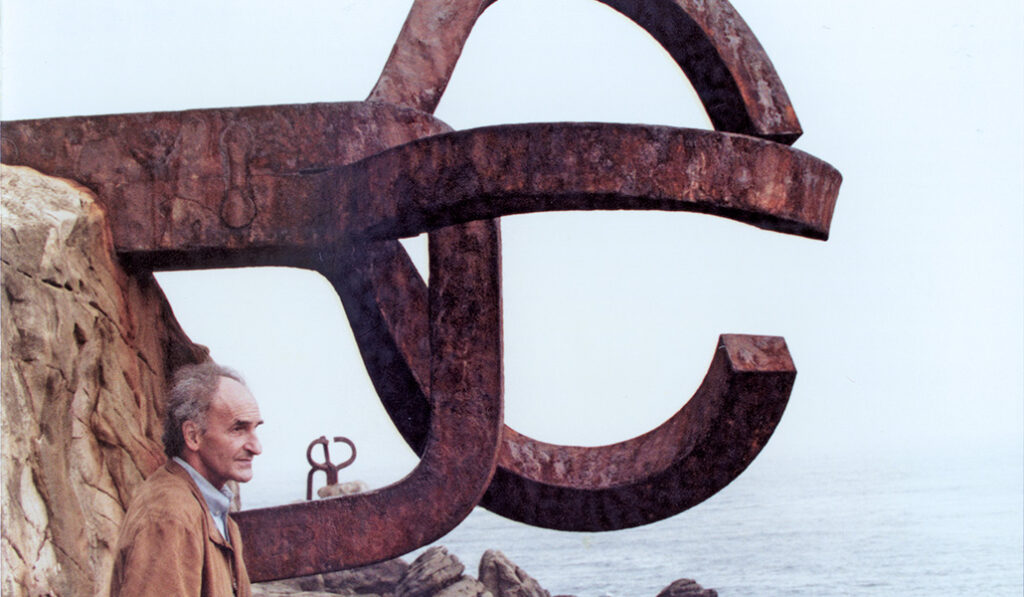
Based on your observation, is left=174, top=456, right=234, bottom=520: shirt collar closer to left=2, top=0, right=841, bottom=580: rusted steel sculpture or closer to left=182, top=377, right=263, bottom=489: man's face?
left=182, top=377, right=263, bottom=489: man's face

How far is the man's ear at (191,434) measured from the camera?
9.37 ft

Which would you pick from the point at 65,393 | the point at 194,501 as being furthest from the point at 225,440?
the point at 65,393

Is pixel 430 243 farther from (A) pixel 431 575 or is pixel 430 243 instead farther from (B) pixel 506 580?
(B) pixel 506 580

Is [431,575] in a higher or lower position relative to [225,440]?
lower

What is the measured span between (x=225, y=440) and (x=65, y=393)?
75 centimetres

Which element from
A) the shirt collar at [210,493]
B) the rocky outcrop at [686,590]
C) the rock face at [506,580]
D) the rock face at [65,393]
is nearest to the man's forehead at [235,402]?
the shirt collar at [210,493]

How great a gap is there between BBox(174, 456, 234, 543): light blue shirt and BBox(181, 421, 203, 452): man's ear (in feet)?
0.13

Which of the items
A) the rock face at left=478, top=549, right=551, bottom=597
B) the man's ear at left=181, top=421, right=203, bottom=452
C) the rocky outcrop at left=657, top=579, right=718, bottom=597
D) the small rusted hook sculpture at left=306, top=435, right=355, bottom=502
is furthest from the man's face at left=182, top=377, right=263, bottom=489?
the rocky outcrop at left=657, top=579, right=718, bottom=597

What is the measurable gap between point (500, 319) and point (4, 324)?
1338 millimetres

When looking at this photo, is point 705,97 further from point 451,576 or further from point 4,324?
point 451,576

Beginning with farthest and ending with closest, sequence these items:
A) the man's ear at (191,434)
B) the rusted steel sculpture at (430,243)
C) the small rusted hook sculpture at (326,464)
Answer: the small rusted hook sculpture at (326,464) < the rusted steel sculpture at (430,243) < the man's ear at (191,434)

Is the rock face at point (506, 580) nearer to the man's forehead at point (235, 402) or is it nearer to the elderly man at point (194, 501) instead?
the elderly man at point (194, 501)

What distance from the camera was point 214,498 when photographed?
285cm

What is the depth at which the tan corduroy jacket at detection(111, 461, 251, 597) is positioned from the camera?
258 centimetres
